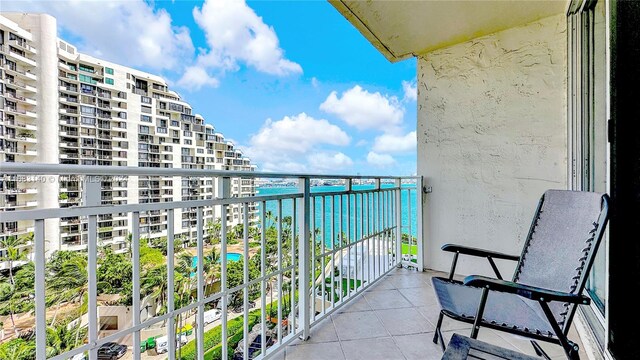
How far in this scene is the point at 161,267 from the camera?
1.35m

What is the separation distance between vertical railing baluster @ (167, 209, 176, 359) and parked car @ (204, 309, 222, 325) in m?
0.19

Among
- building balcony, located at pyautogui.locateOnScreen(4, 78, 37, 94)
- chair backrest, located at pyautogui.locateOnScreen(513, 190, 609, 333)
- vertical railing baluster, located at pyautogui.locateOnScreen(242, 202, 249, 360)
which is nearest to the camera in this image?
chair backrest, located at pyautogui.locateOnScreen(513, 190, 609, 333)

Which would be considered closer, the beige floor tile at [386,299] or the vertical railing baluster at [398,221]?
the beige floor tile at [386,299]

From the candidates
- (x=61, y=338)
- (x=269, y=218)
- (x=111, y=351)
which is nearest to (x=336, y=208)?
(x=269, y=218)

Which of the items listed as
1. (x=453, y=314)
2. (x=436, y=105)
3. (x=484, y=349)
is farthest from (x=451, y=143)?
(x=484, y=349)

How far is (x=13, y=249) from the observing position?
925 mm

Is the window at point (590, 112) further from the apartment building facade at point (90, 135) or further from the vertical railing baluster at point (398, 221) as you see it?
the apartment building facade at point (90, 135)

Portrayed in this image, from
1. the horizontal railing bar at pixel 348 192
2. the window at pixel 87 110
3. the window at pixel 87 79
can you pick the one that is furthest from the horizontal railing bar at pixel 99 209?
the window at pixel 87 79

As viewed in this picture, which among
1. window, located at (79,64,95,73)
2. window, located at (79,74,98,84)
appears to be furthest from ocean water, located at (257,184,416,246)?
window, located at (79,64,95,73)

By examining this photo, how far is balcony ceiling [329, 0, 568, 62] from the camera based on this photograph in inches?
103

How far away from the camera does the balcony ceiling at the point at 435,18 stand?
2609 mm

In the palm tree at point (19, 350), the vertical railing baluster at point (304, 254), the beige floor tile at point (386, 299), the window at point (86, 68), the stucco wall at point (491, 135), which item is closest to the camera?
the palm tree at point (19, 350)

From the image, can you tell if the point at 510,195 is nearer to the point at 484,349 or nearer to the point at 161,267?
the point at 484,349

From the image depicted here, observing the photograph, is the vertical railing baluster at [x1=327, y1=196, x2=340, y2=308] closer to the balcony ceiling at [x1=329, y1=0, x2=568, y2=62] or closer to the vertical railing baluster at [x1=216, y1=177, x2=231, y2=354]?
the vertical railing baluster at [x1=216, y1=177, x2=231, y2=354]
